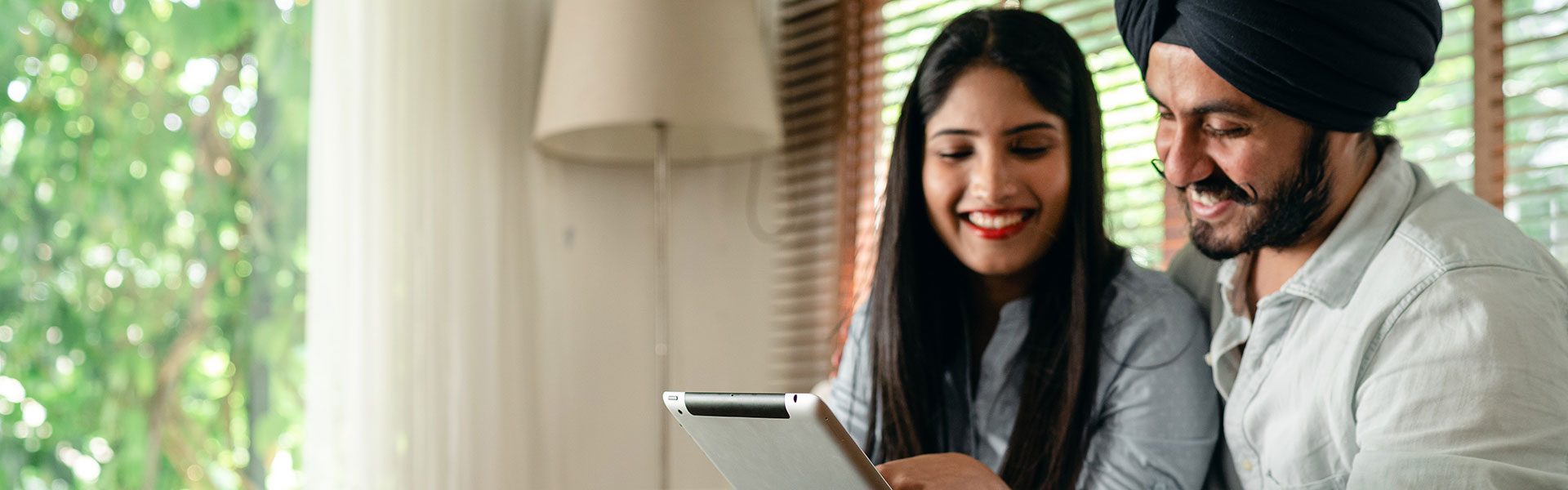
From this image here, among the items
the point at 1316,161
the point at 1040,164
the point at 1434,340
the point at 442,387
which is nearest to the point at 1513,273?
the point at 1434,340

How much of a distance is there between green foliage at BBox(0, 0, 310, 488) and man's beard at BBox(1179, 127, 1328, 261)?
5.35 feet

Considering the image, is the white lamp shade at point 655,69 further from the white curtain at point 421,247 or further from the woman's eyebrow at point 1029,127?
the woman's eyebrow at point 1029,127

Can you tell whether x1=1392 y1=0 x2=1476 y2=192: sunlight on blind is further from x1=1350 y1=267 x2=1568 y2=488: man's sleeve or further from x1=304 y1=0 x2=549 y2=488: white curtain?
x1=304 y1=0 x2=549 y2=488: white curtain

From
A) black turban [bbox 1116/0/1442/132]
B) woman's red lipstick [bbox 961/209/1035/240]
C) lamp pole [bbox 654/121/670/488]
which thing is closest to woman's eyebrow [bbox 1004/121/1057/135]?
woman's red lipstick [bbox 961/209/1035/240]

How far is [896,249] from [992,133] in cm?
24

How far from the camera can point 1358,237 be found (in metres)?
1.19

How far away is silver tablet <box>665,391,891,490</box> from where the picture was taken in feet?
Answer: 3.10

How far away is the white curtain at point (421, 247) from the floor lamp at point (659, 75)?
6.9 inches

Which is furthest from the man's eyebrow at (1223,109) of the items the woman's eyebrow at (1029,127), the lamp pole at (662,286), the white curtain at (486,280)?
the white curtain at (486,280)

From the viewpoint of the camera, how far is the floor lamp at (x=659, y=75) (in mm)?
2129

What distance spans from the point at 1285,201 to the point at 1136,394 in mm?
303

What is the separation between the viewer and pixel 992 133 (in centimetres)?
150

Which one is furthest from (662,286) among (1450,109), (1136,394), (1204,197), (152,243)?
(1450,109)

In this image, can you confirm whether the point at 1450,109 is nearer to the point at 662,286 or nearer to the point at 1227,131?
the point at 1227,131
